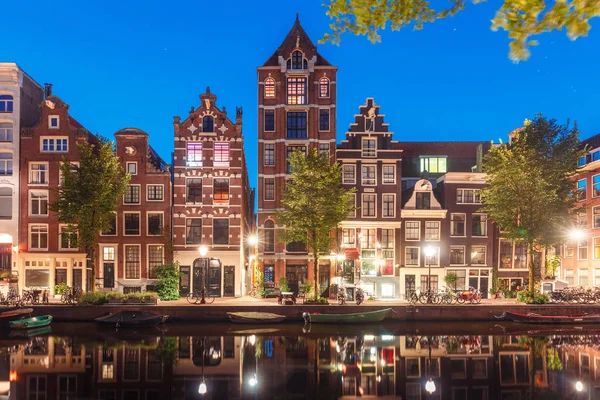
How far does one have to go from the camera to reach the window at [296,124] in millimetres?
48969

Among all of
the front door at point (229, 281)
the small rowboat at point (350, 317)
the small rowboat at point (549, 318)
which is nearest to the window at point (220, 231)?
the front door at point (229, 281)

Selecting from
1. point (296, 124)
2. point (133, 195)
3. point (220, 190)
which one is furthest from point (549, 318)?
point (133, 195)

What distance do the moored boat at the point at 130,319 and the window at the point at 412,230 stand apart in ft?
77.9

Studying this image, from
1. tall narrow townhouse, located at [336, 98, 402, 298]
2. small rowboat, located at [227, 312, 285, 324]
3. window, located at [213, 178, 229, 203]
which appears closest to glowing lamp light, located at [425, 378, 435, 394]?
small rowboat, located at [227, 312, 285, 324]

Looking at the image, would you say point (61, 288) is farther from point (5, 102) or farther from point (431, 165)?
point (431, 165)

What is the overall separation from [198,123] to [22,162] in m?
16.3

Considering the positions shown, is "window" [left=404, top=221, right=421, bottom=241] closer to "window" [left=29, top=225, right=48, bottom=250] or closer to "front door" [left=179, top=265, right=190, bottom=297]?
"front door" [left=179, top=265, right=190, bottom=297]

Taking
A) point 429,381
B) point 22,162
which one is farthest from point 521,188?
point 22,162

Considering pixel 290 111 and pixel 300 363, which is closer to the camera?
pixel 300 363

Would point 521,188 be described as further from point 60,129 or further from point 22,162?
point 22,162

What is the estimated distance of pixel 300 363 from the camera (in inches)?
1055

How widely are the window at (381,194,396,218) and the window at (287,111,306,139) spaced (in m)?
9.62

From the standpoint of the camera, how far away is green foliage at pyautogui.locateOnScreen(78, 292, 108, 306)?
1508 inches

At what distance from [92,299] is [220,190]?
46.6 ft
